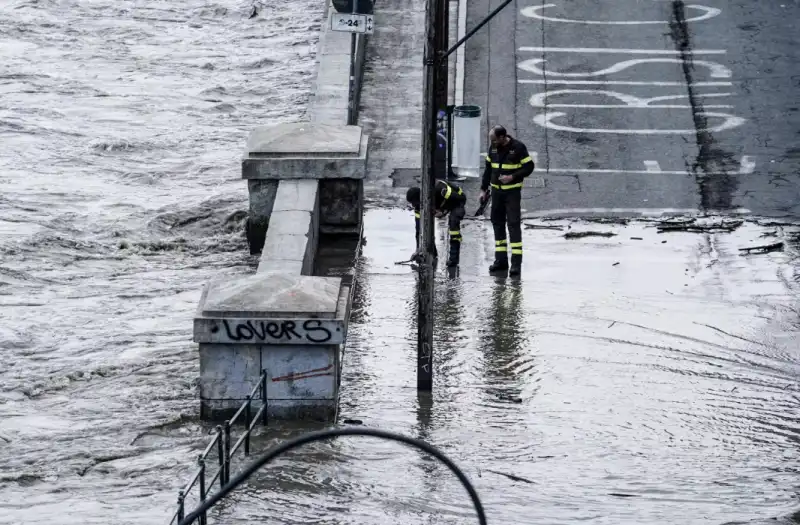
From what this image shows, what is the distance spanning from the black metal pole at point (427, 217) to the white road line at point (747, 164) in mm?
10923

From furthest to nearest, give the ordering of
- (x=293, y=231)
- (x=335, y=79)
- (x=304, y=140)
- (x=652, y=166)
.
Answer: (x=335, y=79) → (x=652, y=166) → (x=304, y=140) → (x=293, y=231)

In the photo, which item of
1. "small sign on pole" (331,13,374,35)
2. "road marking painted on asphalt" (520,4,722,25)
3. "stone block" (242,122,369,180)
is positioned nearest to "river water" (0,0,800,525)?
"stone block" (242,122,369,180)

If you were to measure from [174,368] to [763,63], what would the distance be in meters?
17.2

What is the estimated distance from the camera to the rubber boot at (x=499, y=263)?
15.7 metres

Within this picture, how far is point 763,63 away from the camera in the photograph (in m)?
26.2

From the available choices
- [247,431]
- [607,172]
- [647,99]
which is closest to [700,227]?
[607,172]

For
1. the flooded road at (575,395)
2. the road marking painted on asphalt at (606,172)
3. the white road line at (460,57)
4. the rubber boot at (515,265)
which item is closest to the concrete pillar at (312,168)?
the flooded road at (575,395)

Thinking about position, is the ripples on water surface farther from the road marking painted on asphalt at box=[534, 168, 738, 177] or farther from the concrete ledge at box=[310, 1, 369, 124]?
the road marking painted on asphalt at box=[534, 168, 738, 177]

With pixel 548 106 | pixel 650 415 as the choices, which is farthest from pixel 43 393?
pixel 548 106

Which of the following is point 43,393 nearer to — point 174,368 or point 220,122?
point 174,368

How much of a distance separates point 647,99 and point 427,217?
14.0 m

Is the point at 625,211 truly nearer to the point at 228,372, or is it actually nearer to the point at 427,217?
the point at 427,217

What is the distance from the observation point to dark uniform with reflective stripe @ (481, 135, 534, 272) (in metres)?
15.4

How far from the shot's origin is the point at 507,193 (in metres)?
15.5
